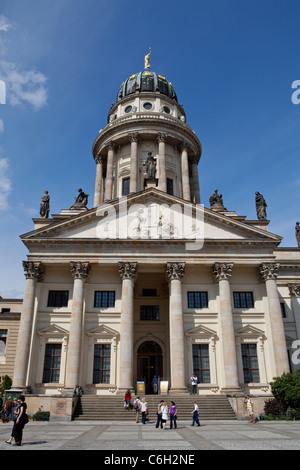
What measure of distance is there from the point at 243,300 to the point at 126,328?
10.9 m

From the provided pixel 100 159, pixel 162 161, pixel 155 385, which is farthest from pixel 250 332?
pixel 100 159

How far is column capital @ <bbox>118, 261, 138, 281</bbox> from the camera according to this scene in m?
31.3

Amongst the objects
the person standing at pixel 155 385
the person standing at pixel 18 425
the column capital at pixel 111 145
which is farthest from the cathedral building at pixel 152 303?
the column capital at pixel 111 145

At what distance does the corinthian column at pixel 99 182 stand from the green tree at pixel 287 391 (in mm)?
30762

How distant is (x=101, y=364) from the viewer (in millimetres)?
30875

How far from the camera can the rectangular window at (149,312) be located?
3547 cm

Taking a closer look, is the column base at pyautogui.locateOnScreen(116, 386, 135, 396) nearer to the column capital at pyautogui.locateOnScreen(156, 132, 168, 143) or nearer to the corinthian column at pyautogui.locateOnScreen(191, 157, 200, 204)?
the corinthian column at pyautogui.locateOnScreen(191, 157, 200, 204)

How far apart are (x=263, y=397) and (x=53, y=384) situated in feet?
53.1

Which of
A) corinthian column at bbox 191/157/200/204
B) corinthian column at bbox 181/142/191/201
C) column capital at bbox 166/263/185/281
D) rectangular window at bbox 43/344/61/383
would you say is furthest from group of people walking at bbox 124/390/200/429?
corinthian column at bbox 191/157/200/204

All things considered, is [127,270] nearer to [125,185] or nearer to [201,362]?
[201,362]

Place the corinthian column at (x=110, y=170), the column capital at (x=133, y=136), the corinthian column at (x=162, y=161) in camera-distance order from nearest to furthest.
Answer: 1. the corinthian column at (x=162, y=161)
2. the corinthian column at (x=110, y=170)
3. the column capital at (x=133, y=136)

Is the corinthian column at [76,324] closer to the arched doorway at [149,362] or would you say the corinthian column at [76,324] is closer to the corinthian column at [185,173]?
the arched doorway at [149,362]
